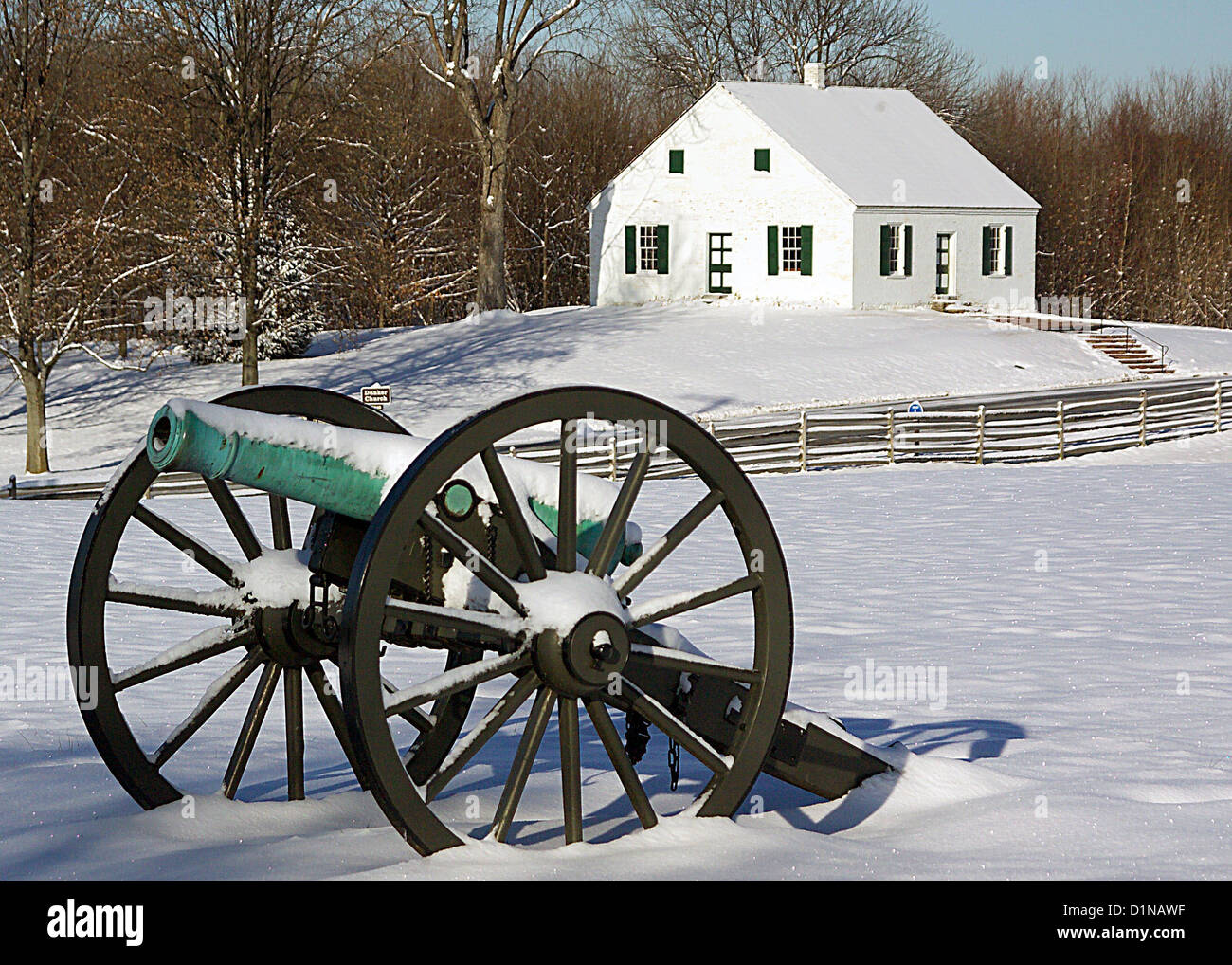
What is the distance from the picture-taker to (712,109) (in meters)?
44.0

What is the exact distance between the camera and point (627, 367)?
113 ft

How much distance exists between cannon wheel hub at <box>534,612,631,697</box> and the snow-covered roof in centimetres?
3762

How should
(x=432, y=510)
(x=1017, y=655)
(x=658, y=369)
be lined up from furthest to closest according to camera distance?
(x=658, y=369), (x=1017, y=655), (x=432, y=510)

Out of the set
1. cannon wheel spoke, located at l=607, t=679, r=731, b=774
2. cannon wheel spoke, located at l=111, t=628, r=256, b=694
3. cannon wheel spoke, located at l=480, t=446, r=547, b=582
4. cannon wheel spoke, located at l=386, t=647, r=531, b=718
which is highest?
cannon wheel spoke, located at l=480, t=446, r=547, b=582

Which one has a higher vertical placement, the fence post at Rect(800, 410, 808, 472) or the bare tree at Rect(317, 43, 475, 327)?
the bare tree at Rect(317, 43, 475, 327)

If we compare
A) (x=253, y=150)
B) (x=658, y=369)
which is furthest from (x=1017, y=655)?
(x=658, y=369)

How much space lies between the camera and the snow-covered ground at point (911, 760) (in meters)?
4.66

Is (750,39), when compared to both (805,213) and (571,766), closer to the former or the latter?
(805,213)

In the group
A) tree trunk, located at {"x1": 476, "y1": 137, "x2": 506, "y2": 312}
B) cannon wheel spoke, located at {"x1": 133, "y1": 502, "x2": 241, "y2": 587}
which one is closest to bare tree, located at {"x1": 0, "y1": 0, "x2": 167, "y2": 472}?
tree trunk, located at {"x1": 476, "y1": 137, "x2": 506, "y2": 312}

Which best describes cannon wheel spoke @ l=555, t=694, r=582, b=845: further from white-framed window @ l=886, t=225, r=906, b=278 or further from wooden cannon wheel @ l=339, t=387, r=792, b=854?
white-framed window @ l=886, t=225, r=906, b=278

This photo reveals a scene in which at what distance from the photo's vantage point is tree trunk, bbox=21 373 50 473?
86.6 feet

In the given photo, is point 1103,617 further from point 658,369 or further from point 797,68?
point 797,68

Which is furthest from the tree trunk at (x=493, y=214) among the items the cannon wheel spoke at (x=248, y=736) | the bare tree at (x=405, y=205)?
the cannon wheel spoke at (x=248, y=736)
